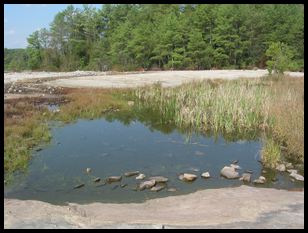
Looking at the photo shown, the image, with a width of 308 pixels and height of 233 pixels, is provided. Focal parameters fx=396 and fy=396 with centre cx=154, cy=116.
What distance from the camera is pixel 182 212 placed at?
22.9 ft

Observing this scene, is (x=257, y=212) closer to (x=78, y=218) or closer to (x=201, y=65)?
(x=78, y=218)

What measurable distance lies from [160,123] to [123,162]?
5.27m

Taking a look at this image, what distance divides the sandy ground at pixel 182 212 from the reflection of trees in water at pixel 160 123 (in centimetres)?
547

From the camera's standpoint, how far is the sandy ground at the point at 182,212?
6.03m

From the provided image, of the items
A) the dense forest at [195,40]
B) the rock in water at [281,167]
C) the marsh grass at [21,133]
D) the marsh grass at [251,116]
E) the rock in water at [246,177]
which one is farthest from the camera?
the dense forest at [195,40]

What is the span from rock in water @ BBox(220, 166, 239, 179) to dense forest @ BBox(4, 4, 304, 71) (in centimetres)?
3708

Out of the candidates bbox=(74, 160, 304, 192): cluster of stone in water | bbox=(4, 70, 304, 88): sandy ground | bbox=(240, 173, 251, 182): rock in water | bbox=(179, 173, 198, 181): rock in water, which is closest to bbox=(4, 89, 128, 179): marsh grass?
bbox=(74, 160, 304, 192): cluster of stone in water

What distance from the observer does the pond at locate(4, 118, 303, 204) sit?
8739mm

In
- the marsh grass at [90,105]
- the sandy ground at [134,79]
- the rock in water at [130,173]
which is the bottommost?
the rock in water at [130,173]

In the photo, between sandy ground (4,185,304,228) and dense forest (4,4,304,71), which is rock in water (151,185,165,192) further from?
dense forest (4,4,304,71)

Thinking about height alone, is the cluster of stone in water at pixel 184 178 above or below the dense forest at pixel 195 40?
below

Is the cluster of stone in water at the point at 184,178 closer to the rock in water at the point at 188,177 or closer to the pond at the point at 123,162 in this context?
the rock in water at the point at 188,177

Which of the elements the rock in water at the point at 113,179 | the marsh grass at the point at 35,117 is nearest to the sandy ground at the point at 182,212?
the rock in water at the point at 113,179

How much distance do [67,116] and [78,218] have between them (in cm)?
1077
